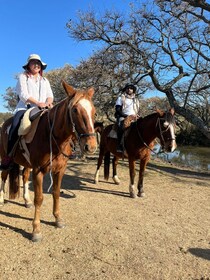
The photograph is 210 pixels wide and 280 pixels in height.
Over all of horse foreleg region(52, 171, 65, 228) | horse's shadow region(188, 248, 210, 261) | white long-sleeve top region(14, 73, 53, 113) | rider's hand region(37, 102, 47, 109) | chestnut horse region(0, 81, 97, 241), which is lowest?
horse's shadow region(188, 248, 210, 261)

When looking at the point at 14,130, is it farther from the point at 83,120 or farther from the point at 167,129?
the point at 167,129

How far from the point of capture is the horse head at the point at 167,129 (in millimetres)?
6418

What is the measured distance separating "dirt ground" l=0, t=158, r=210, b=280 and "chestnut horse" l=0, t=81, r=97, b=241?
0.42 m

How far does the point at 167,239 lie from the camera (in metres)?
4.64

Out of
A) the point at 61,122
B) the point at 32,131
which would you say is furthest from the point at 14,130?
the point at 61,122

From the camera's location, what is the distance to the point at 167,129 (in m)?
6.43

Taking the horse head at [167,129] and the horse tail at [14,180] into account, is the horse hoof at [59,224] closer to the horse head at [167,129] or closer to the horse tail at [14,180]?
the horse tail at [14,180]

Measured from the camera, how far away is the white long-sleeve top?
4867mm

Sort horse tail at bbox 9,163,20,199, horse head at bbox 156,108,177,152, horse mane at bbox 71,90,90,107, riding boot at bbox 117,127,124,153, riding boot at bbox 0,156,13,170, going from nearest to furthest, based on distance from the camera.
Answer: horse mane at bbox 71,90,90,107
riding boot at bbox 0,156,13,170
horse tail at bbox 9,163,20,199
horse head at bbox 156,108,177,152
riding boot at bbox 117,127,124,153

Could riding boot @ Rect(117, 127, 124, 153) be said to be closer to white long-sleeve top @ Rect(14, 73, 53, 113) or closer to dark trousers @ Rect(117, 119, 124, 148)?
dark trousers @ Rect(117, 119, 124, 148)

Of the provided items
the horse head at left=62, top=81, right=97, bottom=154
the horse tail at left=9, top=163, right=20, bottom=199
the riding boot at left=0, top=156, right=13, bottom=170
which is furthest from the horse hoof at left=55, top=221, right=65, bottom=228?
the horse head at left=62, top=81, right=97, bottom=154

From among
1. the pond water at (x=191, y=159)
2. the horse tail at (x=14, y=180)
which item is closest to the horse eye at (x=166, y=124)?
the horse tail at (x=14, y=180)

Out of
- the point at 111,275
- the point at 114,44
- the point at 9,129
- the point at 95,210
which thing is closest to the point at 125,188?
the point at 95,210

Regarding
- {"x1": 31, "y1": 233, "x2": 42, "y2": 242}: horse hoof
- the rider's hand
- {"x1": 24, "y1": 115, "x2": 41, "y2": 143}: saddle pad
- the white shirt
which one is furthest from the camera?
the white shirt
